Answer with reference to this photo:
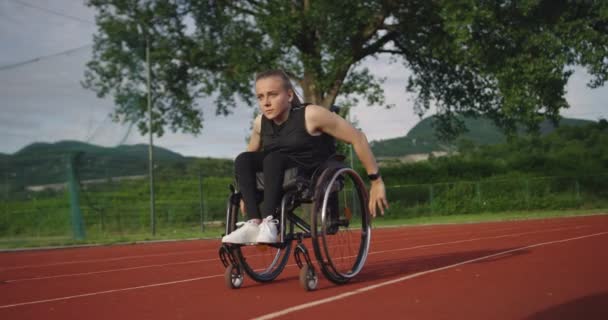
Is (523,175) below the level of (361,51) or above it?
below

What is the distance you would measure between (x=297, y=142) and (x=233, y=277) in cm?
106

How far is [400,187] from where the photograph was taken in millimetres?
27438

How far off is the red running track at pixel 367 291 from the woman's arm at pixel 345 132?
0.60 meters

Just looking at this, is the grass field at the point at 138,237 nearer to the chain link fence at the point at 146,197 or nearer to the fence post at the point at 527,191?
the chain link fence at the point at 146,197

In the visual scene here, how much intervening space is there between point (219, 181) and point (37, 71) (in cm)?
1092

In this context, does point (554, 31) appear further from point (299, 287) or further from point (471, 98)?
point (299, 287)

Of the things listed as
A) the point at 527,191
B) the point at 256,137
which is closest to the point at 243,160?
the point at 256,137

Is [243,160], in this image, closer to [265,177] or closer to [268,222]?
[265,177]

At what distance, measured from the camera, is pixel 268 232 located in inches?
181

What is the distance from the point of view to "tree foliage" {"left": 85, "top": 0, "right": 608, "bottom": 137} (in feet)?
66.1

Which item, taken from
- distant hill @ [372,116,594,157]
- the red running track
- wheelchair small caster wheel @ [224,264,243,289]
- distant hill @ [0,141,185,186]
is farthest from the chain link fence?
wheelchair small caster wheel @ [224,264,243,289]

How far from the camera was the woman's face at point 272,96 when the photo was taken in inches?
198

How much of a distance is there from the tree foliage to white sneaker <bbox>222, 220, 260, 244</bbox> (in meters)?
14.5

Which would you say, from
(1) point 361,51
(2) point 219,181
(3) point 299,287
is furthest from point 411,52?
(3) point 299,287
